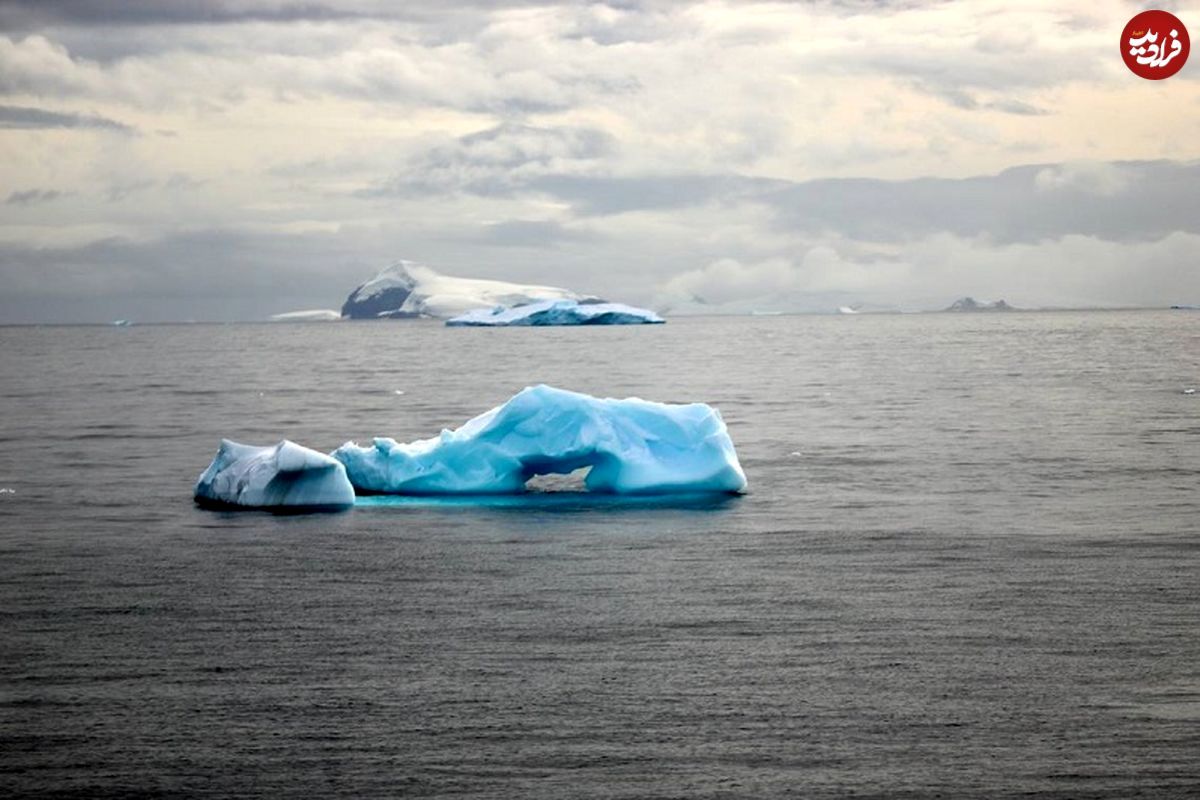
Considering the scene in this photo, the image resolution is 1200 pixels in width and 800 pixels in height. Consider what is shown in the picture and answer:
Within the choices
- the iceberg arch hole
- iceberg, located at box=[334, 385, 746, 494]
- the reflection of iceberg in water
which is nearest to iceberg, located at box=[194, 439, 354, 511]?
the reflection of iceberg in water

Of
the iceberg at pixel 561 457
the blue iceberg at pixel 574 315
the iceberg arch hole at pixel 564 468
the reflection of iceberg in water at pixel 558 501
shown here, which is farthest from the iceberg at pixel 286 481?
the blue iceberg at pixel 574 315

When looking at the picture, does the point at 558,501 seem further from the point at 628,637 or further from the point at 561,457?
the point at 628,637

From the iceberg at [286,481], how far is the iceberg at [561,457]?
1.26 m

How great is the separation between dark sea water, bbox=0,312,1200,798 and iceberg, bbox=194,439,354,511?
588 millimetres

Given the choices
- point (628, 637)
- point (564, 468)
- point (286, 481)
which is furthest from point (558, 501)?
point (628, 637)

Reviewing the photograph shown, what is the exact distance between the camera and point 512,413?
23297 mm

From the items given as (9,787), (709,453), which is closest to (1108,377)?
(709,453)

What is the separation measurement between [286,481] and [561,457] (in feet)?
13.7

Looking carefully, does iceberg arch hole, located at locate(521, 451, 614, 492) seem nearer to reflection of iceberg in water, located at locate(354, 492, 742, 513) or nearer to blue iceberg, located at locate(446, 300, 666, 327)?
reflection of iceberg in water, located at locate(354, 492, 742, 513)

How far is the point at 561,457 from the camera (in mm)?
23141

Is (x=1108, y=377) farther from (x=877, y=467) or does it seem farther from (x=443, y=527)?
(x=443, y=527)

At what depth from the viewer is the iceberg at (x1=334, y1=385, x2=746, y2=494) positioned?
23.3m

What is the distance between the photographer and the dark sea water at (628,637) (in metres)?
10.2

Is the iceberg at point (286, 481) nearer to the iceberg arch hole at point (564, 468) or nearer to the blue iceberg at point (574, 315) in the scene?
the iceberg arch hole at point (564, 468)
